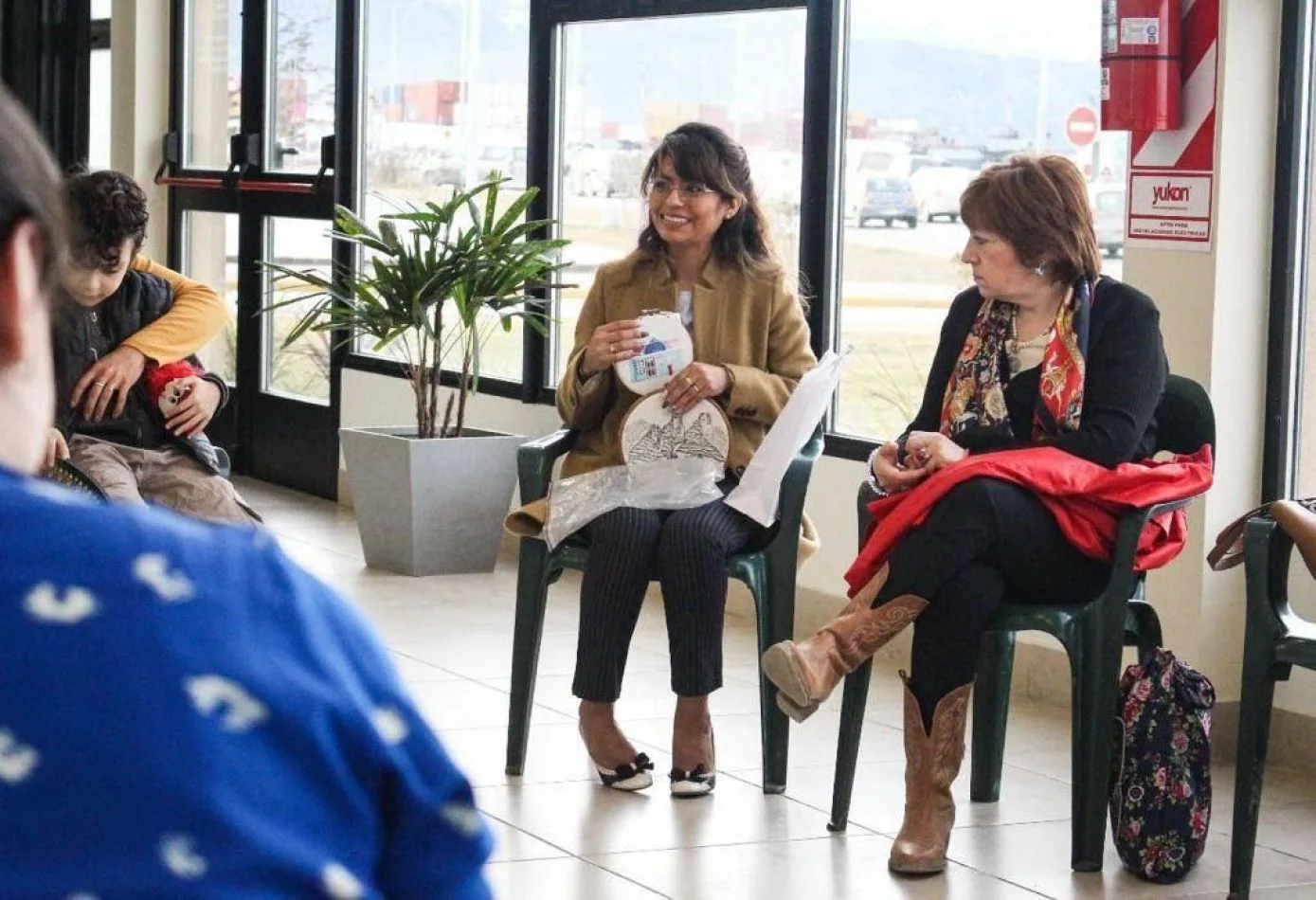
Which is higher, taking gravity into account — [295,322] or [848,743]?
[295,322]

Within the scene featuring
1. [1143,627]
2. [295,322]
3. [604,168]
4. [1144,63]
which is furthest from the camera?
[295,322]

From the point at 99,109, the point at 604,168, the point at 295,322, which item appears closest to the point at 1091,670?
the point at 604,168

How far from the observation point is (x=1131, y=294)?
10.4ft

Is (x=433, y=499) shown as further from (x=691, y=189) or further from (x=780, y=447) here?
(x=780, y=447)

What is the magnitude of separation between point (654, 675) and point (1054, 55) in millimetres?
1697

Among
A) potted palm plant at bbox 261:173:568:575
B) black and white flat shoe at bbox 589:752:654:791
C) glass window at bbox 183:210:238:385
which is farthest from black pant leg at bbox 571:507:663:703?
glass window at bbox 183:210:238:385

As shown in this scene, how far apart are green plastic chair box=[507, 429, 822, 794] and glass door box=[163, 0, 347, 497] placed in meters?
3.97

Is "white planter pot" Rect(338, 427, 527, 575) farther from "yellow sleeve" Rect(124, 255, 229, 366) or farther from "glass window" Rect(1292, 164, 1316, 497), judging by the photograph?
"glass window" Rect(1292, 164, 1316, 497)

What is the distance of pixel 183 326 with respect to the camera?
12.1 ft

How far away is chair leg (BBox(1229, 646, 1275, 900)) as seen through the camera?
115 inches

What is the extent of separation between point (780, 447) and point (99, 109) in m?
7.68

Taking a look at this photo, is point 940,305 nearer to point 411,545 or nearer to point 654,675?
point 654,675

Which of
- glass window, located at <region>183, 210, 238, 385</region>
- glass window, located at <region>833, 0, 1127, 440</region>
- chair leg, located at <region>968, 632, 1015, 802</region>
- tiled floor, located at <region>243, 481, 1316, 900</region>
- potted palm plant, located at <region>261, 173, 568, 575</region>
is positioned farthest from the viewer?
glass window, located at <region>183, 210, 238, 385</region>

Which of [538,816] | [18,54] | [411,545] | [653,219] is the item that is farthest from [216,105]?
[538,816]
